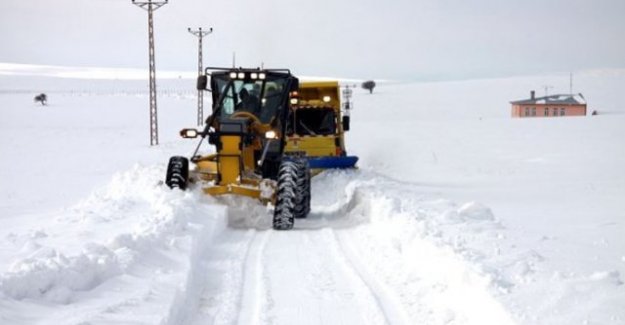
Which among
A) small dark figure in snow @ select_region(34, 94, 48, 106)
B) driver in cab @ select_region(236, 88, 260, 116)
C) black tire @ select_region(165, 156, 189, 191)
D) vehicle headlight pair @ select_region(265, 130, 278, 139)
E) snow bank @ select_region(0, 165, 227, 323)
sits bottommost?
snow bank @ select_region(0, 165, 227, 323)

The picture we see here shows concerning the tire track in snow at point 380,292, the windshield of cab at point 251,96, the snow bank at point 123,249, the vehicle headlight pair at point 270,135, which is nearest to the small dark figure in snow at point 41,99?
the windshield of cab at point 251,96

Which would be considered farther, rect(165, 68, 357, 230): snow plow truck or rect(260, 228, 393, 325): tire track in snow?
rect(165, 68, 357, 230): snow plow truck

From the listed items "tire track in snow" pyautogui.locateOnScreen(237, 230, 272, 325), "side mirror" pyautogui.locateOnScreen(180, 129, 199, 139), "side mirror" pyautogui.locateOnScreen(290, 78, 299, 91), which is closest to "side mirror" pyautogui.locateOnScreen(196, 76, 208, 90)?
"side mirror" pyautogui.locateOnScreen(180, 129, 199, 139)

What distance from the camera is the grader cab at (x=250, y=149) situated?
12.0 m

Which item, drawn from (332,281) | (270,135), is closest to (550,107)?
(270,135)

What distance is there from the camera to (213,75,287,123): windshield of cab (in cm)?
1369

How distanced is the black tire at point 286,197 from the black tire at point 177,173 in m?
1.66

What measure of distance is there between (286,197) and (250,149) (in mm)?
1755

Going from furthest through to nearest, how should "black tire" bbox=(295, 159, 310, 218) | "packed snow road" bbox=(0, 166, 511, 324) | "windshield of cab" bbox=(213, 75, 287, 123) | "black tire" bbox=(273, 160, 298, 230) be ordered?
"windshield of cab" bbox=(213, 75, 287, 123)
"black tire" bbox=(295, 159, 310, 218)
"black tire" bbox=(273, 160, 298, 230)
"packed snow road" bbox=(0, 166, 511, 324)

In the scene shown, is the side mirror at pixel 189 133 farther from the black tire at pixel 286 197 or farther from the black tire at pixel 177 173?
the black tire at pixel 286 197

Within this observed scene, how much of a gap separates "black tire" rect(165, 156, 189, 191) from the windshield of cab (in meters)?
1.55

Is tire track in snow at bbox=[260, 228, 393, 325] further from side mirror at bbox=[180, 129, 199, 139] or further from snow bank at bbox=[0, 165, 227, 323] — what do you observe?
side mirror at bbox=[180, 129, 199, 139]

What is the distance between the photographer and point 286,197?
38.4ft

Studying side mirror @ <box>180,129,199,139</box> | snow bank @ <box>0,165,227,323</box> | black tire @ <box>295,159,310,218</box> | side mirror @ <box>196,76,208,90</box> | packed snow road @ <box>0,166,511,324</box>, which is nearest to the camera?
snow bank @ <box>0,165,227,323</box>
